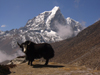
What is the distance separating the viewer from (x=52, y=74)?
12.0 m

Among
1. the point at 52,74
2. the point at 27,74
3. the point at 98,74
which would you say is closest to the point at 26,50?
the point at 27,74

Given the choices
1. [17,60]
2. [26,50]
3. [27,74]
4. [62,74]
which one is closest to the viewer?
[62,74]

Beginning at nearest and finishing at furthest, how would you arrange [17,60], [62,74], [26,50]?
[62,74] → [26,50] → [17,60]

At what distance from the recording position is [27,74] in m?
12.7

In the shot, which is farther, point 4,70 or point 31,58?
point 31,58

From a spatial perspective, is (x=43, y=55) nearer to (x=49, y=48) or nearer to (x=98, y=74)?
(x=49, y=48)

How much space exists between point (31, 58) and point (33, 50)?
3.93ft

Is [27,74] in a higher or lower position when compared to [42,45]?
lower

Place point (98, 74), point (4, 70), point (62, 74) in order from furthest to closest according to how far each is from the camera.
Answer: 1. point (4, 70)
2. point (62, 74)
3. point (98, 74)

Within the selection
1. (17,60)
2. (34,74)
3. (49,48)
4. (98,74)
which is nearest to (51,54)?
Result: (49,48)

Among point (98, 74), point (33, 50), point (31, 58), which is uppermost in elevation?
point (33, 50)

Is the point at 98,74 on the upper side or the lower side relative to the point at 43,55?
lower

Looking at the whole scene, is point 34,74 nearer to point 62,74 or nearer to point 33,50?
point 62,74

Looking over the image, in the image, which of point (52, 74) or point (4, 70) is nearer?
point (52, 74)
